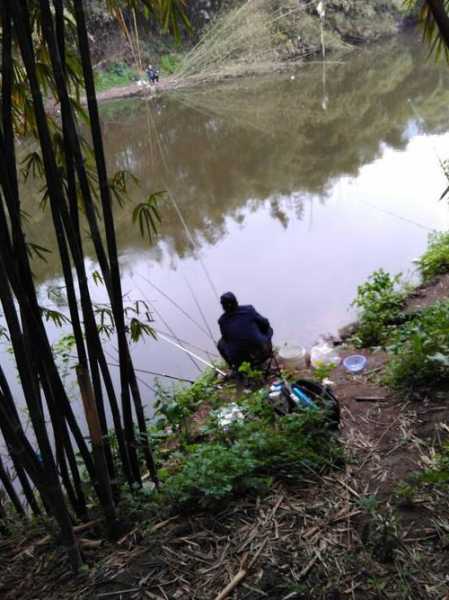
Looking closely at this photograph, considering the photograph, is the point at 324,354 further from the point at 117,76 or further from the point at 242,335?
the point at 117,76

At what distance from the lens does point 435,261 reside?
5344 mm

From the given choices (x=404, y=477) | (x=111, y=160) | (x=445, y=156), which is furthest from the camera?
(x=111, y=160)

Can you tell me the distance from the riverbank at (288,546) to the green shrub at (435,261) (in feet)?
11.7

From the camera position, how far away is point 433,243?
19.1 feet

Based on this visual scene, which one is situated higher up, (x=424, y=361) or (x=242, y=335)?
(x=424, y=361)

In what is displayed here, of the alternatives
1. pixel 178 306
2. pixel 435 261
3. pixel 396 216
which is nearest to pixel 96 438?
pixel 178 306

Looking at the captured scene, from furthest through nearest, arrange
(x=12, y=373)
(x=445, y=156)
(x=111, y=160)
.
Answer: (x=111, y=160), (x=445, y=156), (x=12, y=373)

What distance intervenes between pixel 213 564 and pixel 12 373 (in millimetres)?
3915

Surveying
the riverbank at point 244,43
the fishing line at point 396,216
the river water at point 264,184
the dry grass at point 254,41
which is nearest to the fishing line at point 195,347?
the river water at point 264,184

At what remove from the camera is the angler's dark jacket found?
13.7 ft

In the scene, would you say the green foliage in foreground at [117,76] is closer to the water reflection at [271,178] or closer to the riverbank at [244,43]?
the riverbank at [244,43]

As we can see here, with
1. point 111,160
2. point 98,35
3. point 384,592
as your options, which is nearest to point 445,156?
point 111,160

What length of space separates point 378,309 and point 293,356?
904mm

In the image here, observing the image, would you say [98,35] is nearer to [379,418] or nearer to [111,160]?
[111,160]
